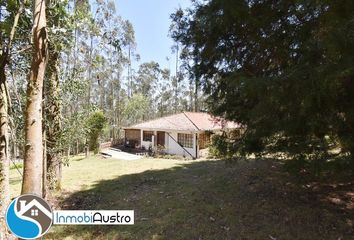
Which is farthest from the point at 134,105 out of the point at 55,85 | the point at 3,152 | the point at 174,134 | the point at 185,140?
the point at 3,152

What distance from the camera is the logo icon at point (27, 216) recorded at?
273cm

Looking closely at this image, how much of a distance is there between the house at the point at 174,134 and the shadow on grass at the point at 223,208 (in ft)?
33.0

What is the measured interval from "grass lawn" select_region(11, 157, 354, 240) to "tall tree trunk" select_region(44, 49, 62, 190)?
0.76 metres

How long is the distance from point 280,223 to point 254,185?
223 centimetres

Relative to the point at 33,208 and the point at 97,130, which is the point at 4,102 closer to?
the point at 33,208

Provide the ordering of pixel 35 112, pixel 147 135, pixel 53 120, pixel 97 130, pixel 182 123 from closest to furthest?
pixel 35 112 → pixel 53 120 → pixel 97 130 → pixel 182 123 → pixel 147 135

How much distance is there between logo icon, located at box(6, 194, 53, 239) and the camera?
8.95 feet

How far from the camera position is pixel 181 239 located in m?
5.34

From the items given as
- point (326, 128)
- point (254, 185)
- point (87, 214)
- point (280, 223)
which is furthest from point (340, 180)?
point (87, 214)

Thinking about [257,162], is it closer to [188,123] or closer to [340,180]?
[340,180]

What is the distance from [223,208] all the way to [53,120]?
493 cm

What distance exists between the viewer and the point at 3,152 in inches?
167

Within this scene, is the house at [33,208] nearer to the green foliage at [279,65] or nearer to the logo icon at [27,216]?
the logo icon at [27,216]

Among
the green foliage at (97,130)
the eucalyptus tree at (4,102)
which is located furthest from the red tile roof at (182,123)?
the eucalyptus tree at (4,102)
